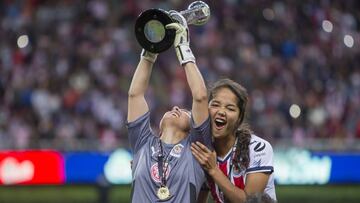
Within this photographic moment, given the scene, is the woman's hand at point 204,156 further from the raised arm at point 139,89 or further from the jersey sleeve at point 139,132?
the raised arm at point 139,89

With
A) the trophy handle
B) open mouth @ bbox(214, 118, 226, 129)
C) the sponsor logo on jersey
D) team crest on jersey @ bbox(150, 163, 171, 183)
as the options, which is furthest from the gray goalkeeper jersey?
the trophy handle

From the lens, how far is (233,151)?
5781mm

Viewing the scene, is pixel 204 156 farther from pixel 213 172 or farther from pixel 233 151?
pixel 233 151

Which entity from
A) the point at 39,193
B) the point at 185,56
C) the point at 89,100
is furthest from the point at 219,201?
the point at 89,100

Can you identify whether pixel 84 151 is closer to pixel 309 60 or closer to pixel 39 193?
pixel 39 193

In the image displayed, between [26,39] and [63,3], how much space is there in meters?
1.35

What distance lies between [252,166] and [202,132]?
15.2 inches

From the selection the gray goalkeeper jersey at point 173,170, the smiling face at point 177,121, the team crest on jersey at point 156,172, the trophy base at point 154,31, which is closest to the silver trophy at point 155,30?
the trophy base at point 154,31

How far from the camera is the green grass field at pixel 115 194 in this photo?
13828 millimetres

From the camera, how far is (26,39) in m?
17.2

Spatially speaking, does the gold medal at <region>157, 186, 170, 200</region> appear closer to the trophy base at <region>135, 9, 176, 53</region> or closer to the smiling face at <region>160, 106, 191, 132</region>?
the smiling face at <region>160, 106, 191, 132</region>

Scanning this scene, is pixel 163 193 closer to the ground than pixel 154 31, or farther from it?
closer to the ground

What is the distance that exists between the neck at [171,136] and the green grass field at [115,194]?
7.92m

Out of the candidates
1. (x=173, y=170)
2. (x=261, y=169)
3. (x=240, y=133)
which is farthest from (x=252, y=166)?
(x=173, y=170)
